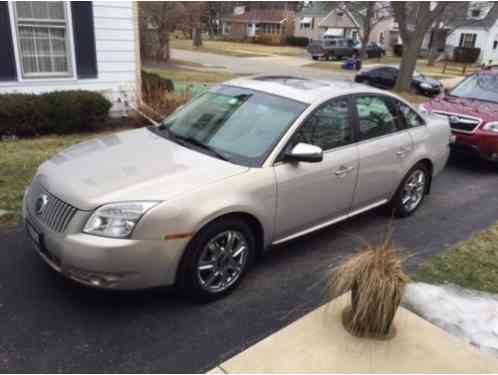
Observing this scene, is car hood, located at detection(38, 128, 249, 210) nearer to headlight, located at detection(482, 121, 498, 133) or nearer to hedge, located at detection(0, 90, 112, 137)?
hedge, located at detection(0, 90, 112, 137)


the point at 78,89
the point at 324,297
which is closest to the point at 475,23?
the point at 78,89

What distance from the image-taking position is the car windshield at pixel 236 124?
12.5ft

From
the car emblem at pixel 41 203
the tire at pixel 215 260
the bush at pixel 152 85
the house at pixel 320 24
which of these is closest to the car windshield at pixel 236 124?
the tire at pixel 215 260

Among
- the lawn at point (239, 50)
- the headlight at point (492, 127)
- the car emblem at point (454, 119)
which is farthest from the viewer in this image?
the lawn at point (239, 50)

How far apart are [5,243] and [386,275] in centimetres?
344

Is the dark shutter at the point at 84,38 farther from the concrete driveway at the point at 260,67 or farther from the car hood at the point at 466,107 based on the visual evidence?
the concrete driveway at the point at 260,67

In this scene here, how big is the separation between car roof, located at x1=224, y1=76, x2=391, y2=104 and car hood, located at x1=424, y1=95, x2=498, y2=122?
3.34 metres

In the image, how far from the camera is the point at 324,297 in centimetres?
374

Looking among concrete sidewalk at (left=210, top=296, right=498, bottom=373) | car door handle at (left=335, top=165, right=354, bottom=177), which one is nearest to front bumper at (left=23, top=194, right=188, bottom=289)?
concrete sidewalk at (left=210, top=296, right=498, bottom=373)

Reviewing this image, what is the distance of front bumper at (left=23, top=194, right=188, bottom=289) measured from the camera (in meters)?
3.00

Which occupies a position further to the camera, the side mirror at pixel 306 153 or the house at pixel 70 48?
the house at pixel 70 48

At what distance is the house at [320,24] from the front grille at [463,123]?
49696 mm

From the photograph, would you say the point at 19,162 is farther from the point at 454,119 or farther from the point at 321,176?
the point at 454,119

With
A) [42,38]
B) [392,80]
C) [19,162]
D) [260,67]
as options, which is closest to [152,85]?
[42,38]
